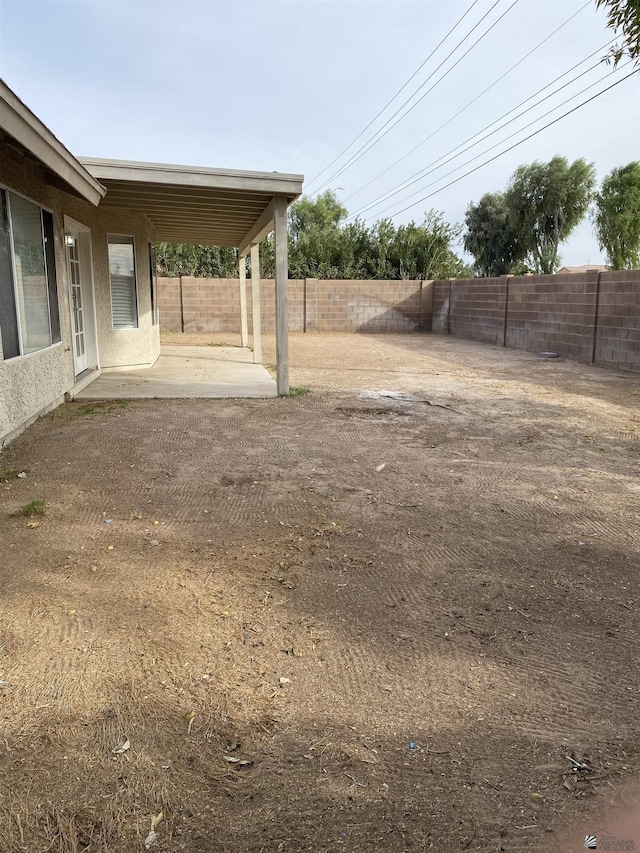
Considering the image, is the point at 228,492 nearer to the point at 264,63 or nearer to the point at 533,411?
the point at 533,411

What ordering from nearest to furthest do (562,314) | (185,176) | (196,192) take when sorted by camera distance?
(185,176) → (196,192) → (562,314)

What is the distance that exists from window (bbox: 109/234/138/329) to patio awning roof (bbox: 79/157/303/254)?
0.71m

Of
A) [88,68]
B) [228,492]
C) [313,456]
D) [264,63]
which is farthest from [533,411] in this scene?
[264,63]

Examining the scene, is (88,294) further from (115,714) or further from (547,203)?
(547,203)

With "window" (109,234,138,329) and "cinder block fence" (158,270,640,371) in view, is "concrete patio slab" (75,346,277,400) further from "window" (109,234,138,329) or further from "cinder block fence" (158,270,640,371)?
"cinder block fence" (158,270,640,371)

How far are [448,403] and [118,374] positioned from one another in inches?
223

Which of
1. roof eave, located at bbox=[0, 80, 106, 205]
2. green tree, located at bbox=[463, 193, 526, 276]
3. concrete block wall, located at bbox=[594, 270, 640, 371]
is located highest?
green tree, located at bbox=[463, 193, 526, 276]

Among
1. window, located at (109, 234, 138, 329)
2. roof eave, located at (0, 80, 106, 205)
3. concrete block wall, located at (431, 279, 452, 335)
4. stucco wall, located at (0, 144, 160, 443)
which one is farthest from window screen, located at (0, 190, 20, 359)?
concrete block wall, located at (431, 279, 452, 335)

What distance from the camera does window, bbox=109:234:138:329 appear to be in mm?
11098

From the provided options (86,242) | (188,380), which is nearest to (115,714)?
(188,380)

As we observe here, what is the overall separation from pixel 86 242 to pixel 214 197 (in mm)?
2737

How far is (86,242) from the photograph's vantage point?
33.4ft

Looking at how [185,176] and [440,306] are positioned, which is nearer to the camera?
[185,176]

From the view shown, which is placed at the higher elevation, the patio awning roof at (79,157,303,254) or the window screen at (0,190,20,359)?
the patio awning roof at (79,157,303,254)
